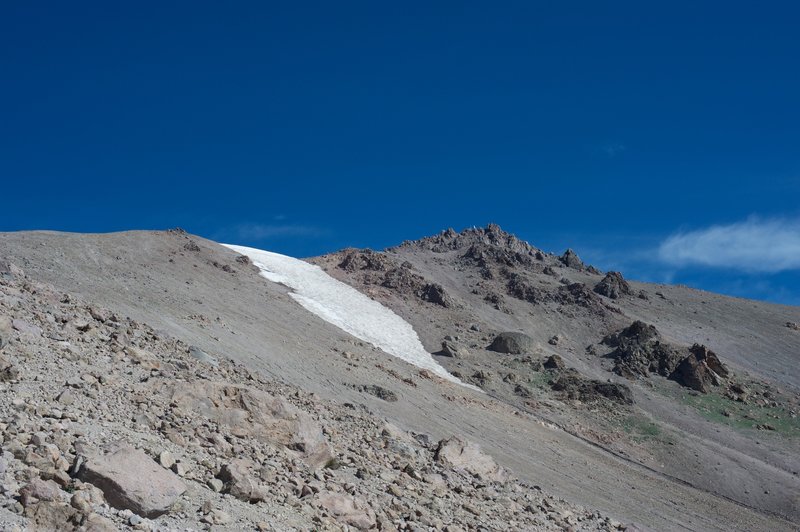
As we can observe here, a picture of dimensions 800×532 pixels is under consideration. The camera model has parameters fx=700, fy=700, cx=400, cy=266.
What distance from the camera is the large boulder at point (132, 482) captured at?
9078 mm

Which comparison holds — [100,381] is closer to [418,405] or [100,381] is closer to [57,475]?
[57,475]

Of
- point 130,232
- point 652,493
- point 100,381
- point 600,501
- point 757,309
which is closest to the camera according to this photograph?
point 100,381

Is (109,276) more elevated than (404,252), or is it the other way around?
(404,252)

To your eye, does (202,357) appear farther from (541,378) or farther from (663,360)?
(663,360)

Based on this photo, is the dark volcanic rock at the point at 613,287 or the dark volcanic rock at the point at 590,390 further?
the dark volcanic rock at the point at 613,287

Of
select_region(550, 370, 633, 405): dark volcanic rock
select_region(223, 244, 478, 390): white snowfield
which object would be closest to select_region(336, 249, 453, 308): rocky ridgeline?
select_region(223, 244, 478, 390): white snowfield

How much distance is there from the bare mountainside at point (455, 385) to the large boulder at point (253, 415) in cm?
27

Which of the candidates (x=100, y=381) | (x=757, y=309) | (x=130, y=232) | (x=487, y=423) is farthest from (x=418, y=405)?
(x=757, y=309)

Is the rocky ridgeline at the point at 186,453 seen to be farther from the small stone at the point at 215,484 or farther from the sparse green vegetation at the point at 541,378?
the sparse green vegetation at the point at 541,378

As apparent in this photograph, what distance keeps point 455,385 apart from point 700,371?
17572 mm

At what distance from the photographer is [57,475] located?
8.97 meters

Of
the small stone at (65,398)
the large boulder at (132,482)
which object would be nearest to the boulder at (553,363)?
the small stone at (65,398)

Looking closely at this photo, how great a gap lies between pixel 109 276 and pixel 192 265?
31.7 feet

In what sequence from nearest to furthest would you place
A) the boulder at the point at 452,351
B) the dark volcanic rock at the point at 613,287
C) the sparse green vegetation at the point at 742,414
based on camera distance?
the sparse green vegetation at the point at 742,414 < the boulder at the point at 452,351 < the dark volcanic rock at the point at 613,287
